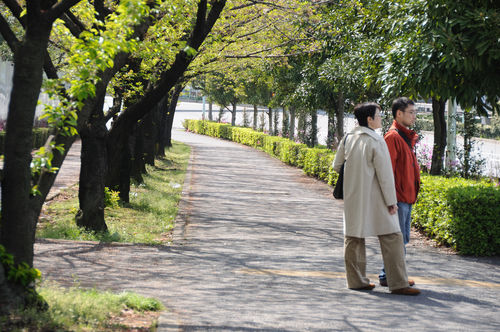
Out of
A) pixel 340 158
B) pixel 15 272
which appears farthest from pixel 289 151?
pixel 15 272

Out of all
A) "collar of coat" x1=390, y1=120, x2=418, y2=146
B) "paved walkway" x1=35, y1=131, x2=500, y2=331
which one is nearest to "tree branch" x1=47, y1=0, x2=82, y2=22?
"paved walkway" x1=35, y1=131, x2=500, y2=331

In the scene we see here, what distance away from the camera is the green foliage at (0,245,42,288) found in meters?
4.73

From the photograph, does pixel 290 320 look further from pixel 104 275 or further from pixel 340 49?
pixel 340 49

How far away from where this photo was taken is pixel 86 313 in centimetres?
493

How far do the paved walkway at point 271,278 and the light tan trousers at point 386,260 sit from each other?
13cm

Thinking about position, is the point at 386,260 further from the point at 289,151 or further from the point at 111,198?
the point at 289,151

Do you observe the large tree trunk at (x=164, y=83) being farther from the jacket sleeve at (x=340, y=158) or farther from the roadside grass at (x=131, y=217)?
the jacket sleeve at (x=340, y=158)

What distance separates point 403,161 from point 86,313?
3.54m

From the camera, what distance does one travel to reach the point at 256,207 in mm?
13500

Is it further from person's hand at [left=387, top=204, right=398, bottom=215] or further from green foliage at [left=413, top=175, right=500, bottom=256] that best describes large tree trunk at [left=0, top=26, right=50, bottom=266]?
green foliage at [left=413, top=175, right=500, bottom=256]

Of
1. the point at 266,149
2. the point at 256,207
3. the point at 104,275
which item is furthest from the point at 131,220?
the point at 266,149

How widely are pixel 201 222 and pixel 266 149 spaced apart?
21798 millimetres

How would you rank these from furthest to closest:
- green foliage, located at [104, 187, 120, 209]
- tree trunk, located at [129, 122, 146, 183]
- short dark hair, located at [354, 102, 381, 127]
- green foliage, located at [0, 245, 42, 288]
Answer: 1. tree trunk, located at [129, 122, 146, 183]
2. green foliage, located at [104, 187, 120, 209]
3. short dark hair, located at [354, 102, 381, 127]
4. green foliage, located at [0, 245, 42, 288]

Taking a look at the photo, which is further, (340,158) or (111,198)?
(111,198)
